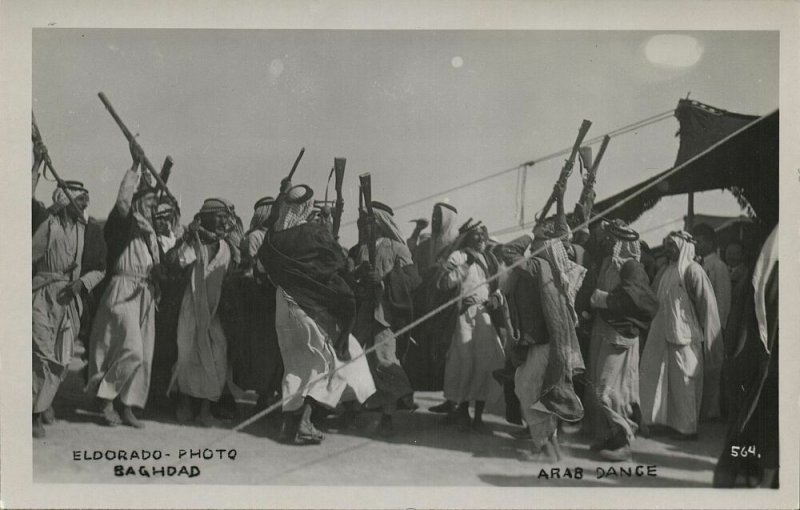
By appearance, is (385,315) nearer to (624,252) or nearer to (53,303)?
(624,252)

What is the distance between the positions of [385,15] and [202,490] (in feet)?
11.4

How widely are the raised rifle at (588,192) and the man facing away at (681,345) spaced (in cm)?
61

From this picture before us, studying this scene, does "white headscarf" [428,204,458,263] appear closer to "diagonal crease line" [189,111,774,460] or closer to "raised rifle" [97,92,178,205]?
"diagonal crease line" [189,111,774,460]

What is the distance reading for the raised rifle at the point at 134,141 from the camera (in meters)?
6.44

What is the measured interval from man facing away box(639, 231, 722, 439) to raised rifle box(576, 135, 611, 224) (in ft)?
2.00

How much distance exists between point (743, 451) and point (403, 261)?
8.70 ft

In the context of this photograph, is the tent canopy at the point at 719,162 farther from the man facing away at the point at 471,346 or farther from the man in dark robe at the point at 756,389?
the man facing away at the point at 471,346

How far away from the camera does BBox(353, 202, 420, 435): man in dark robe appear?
20.9 feet

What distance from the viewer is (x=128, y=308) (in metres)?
6.40

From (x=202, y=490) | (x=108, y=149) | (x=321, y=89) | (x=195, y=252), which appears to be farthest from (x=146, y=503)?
(x=321, y=89)

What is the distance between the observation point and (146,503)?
20.7ft

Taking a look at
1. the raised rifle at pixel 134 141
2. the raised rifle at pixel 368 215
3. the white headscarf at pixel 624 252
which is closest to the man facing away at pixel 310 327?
the raised rifle at pixel 368 215

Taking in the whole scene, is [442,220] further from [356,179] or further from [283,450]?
[283,450]

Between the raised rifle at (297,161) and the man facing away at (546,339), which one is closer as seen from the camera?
the man facing away at (546,339)
